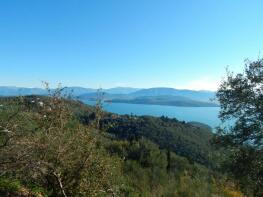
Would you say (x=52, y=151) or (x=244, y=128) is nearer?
(x=52, y=151)

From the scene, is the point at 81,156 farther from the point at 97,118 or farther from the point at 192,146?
the point at 192,146

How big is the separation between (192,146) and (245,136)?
269ft

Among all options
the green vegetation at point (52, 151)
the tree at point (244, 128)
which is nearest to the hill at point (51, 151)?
the green vegetation at point (52, 151)

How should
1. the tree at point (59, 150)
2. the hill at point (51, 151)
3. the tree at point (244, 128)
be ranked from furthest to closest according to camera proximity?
A: the tree at point (244, 128)
the tree at point (59, 150)
the hill at point (51, 151)

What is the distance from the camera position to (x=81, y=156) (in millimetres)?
7316

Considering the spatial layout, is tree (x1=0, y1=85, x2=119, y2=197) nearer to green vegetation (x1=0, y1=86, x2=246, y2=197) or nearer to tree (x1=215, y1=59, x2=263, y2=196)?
green vegetation (x1=0, y1=86, x2=246, y2=197)

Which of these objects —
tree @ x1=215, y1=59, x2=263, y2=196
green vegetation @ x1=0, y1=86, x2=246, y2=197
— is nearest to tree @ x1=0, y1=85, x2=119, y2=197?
green vegetation @ x1=0, y1=86, x2=246, y2=197

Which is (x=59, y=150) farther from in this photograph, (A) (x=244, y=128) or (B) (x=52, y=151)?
(A) (x=244, y=128)

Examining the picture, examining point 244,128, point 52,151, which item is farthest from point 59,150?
Result: point 244,128

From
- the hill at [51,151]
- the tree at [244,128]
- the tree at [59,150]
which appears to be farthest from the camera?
the tree at [244,128]

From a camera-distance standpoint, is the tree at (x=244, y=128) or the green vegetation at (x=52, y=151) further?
the tree at (x=244, y=128)

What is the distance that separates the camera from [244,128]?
39.2ft

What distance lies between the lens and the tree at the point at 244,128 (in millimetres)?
11508

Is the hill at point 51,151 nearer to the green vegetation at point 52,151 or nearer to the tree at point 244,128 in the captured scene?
the green vegetation at point 52,151
